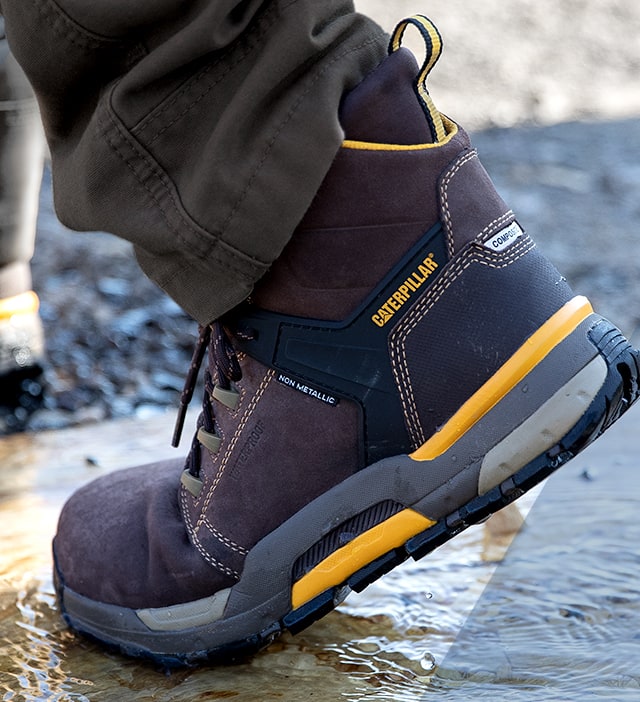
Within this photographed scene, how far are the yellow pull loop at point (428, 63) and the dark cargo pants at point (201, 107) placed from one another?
5 cm

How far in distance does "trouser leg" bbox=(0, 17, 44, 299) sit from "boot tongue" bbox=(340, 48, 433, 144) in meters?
1.07

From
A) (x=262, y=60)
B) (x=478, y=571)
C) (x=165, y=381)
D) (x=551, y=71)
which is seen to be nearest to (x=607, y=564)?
(x=478, y=571)

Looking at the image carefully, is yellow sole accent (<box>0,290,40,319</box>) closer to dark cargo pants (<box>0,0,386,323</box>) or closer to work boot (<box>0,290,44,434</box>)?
work boot (<box>0,290,44,434</box>)

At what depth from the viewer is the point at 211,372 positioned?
129 cm

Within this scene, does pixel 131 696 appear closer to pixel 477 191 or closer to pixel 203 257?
pixel 203 257

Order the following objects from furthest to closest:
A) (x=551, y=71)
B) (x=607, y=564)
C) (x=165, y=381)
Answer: (x=551, y=71), (x=165, y=381), (x=607, y=564)

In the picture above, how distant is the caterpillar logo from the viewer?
1.14 meters

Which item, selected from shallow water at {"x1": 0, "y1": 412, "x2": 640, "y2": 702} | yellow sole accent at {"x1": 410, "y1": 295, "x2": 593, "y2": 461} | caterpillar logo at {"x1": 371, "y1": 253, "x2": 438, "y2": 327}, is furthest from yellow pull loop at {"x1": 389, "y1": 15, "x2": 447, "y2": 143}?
shallow water at {"x1": 0, "y1": 412, "x2": 640, "y2": 702}

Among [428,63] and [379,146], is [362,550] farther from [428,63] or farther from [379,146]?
[428,63]

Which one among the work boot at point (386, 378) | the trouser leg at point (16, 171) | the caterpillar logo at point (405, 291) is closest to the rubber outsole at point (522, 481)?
the work boot at point (386, 378)

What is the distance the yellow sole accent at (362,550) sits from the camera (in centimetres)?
114

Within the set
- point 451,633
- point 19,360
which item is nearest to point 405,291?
point 451,633

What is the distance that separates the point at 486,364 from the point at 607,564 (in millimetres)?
422

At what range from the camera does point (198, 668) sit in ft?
4.07
